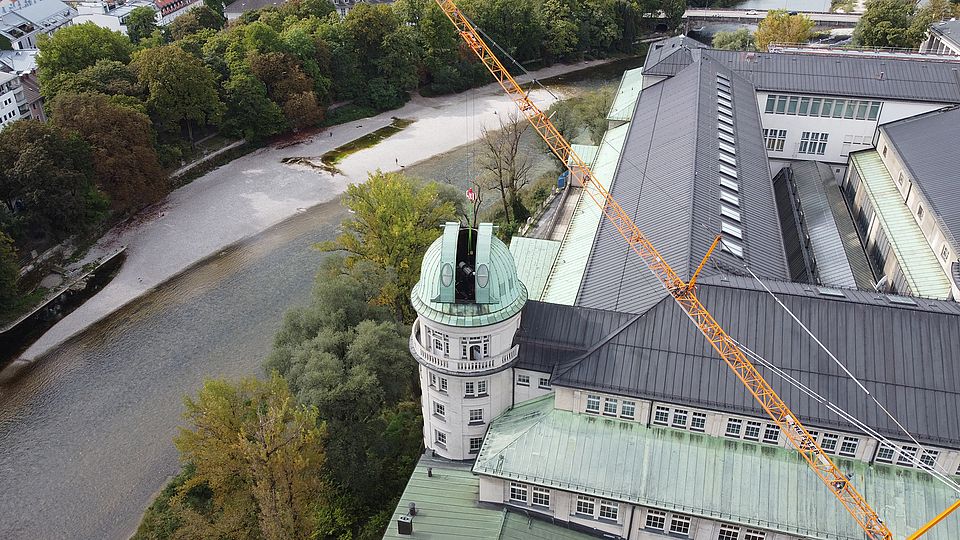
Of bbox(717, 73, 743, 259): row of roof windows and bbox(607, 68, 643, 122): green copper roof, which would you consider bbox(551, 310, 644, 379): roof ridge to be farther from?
bbox(607, 68, 643, 122): green copper roof

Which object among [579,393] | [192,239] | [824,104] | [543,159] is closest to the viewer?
[579,393]

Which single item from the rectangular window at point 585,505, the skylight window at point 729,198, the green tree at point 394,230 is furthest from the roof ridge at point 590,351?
the green tree at point 394,230

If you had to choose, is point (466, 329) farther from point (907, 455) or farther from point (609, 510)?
point (907, 455)

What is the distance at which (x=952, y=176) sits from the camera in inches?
2512

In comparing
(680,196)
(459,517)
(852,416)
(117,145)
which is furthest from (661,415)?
(117,145)

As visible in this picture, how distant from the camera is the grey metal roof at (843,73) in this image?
80.0 m

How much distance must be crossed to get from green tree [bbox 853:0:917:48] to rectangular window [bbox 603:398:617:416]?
107631 mm

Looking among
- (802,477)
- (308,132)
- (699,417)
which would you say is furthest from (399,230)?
(308,132)

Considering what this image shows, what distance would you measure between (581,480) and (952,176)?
45271 mm

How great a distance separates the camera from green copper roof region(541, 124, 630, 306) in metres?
54.1

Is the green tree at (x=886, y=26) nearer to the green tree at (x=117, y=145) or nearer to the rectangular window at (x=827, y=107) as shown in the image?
the rectangular window at (x=827, y=107)

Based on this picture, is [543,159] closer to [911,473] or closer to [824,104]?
[824,104]

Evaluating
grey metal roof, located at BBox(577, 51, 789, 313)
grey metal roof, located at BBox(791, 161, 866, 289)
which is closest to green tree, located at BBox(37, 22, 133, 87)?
grey metal roof, located at BBox(577, 51, 789, 313)

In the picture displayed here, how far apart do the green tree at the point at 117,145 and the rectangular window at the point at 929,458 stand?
284 feet
